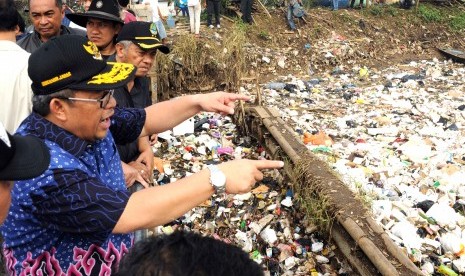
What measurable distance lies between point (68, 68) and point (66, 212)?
1.61ft

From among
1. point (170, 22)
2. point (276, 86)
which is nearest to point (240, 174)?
point (276, 86)

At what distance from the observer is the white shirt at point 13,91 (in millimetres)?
2369

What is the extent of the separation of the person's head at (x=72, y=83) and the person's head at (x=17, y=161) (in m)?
0.16

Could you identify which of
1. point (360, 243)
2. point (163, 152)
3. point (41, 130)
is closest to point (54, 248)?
point (41, 130)

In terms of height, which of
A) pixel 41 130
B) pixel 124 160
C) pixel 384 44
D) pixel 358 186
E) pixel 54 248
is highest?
pixel 41 130

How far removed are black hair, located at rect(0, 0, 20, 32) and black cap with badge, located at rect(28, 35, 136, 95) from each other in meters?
1.31

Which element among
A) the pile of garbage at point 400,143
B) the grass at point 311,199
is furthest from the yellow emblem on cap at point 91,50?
the pile of garbage at point 400,143

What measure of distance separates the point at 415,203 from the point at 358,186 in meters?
0.66

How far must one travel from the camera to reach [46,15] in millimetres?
3273

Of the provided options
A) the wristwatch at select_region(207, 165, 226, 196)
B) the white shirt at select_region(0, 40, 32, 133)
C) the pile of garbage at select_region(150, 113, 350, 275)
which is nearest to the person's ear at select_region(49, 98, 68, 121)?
the wristwatch at select_region(207, 165, 226, 196)

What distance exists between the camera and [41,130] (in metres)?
1.48

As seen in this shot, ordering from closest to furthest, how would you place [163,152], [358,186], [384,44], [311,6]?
1. [358,186]
2. [163,152]
3. [384,44]
4. [311,6]

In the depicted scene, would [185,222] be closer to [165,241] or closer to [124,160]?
[124,160]

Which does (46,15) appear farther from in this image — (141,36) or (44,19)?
(141,36)
